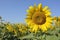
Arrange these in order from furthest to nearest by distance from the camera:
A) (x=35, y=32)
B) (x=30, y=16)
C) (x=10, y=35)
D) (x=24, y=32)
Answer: (x=10, y=35), (x=24, y=32), (x=30, y=16), (x=35, y=32)

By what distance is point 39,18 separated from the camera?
3203 mm

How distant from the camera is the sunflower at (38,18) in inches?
123

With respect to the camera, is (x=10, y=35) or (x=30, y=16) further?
(x=10, y=35)

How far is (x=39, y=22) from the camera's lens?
3.19m

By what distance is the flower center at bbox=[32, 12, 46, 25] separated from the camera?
3.18 metres

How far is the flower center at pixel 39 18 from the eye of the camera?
3.18m

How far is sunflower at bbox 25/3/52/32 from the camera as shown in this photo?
10.2 feet

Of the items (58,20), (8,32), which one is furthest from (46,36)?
(8,32)

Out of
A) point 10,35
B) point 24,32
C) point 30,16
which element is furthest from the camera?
point 10,35

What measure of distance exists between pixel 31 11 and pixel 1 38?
3.99ft

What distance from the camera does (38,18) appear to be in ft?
10.6

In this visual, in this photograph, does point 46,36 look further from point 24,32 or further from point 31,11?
point 24,32

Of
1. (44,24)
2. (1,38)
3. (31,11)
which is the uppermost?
(31,11)

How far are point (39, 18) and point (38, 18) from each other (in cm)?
2
